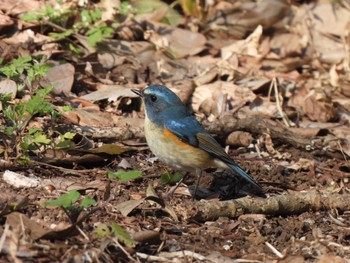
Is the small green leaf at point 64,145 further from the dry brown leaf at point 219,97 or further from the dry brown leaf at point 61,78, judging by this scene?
the dry brown leaf at point 219,97

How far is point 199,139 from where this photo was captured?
6797 millimetres

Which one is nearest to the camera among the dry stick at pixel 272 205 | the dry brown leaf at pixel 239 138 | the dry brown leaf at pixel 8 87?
the dry stick at pixel 272 205

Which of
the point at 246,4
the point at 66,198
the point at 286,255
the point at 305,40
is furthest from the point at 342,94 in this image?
the point at 66,198

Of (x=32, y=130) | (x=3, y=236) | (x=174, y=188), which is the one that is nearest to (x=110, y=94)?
(x=174, y=188)

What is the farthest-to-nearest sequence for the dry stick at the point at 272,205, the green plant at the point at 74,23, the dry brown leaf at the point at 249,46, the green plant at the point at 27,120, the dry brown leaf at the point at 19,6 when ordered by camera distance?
the dry brown leaf at the point at 249,46 < the dry brown leaf at the point at 19,6 < the green plant at the point at 74,23 < the green plant at the point at 27,120 < the dry stick at the point at 272,205

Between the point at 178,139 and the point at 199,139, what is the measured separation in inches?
8.9

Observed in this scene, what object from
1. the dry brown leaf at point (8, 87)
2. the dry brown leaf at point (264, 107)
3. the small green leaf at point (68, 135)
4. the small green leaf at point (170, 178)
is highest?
the dry brown leaf at point (8, 87)

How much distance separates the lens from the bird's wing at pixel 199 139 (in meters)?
6.70

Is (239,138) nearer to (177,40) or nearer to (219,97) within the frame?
(219,97)

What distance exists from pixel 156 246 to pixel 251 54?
4.85 metres

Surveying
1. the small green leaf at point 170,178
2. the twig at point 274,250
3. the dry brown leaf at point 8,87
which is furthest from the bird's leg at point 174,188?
the dry brown leaf at point 8,87

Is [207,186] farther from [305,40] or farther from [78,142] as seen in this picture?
[305,40]

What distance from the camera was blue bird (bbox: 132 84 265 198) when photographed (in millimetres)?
6617

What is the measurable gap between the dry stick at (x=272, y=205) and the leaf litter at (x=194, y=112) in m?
0.01
